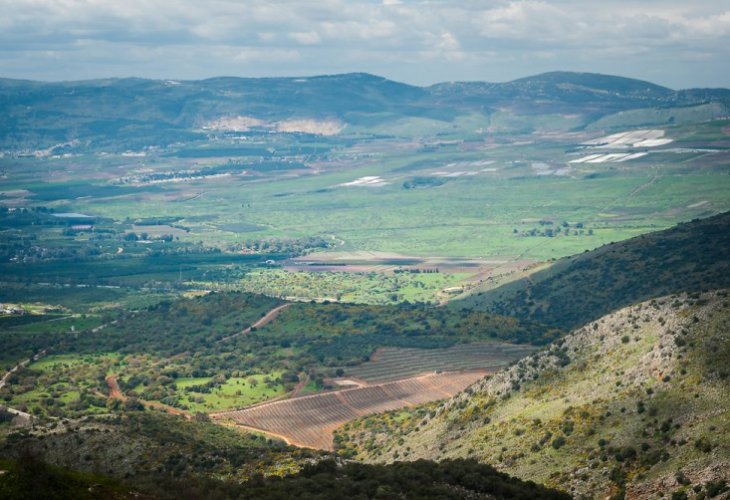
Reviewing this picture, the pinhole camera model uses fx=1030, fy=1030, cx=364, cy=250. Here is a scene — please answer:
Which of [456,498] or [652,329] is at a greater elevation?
[652,329]

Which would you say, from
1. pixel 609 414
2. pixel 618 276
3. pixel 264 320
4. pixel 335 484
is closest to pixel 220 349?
pixel 264 320

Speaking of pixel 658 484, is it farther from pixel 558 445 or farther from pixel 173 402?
pixel 173 402

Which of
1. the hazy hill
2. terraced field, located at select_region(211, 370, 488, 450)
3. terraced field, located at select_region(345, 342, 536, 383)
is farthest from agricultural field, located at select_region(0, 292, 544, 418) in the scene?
the hazy hill

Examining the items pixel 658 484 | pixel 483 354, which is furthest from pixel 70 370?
pixel 658 484

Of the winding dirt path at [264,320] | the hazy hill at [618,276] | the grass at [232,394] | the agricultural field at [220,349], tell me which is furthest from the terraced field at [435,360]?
the winding dirt path at [264,320]

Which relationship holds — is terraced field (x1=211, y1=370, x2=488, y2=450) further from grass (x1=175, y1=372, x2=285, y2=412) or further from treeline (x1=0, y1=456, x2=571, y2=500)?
treeline (x1=0, y1=456, x2=571, y2=500)

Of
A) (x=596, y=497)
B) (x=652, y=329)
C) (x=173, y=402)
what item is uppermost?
(x=652, y=329)

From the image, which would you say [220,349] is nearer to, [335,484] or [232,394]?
[232,394]
